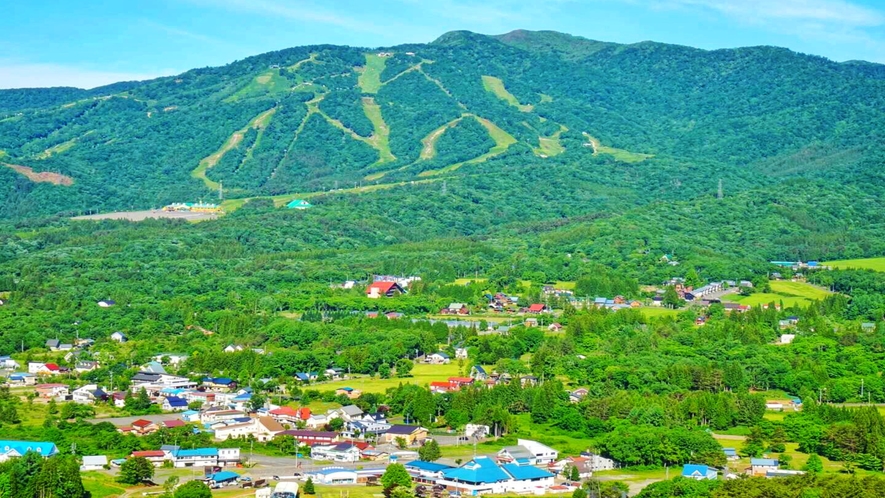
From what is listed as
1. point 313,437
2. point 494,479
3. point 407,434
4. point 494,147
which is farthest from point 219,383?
point 494,147

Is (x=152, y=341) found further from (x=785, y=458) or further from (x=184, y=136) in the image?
(x=184, y=136)

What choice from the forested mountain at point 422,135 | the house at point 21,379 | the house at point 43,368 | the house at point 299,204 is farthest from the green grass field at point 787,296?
the house at point 299,204

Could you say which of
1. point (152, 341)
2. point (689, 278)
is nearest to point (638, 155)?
point (689, 278)

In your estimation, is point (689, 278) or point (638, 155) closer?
point (689, 278)

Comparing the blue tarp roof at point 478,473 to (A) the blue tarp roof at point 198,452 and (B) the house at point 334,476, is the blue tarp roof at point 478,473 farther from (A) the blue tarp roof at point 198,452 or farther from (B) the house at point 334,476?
(A) the blue tarp roof at point 198,452

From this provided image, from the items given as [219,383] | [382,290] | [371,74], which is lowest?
[219,383]

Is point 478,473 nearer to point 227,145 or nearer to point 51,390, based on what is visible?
point 51,390
